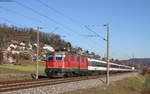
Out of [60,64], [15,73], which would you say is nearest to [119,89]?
[60,64]

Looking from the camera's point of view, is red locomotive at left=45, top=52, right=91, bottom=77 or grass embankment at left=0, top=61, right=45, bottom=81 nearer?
grass embankment at left=0, top=61, right=45, bottom=81

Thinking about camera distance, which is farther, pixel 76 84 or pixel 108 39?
pixel 108 39

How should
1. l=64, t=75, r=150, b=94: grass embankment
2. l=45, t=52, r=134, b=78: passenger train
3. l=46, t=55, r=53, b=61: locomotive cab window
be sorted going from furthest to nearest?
l=46, t=55, r=53, b=61: locomotive cab window → l=45, t=52, r=134, b=78: passenger train → l=64, t=75, r=150, b=94: grass embankment

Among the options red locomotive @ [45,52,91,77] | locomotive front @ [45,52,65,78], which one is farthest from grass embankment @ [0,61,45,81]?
red locomotive @ [45,52,91,77]

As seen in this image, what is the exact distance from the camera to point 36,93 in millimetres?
19125

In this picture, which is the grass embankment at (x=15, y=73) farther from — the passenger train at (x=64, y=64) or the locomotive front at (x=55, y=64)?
the passenger train at (x=64, y=64)

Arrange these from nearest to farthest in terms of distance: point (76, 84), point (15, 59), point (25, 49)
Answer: point (76, 84)
point (15, 59)
point (25, 49)

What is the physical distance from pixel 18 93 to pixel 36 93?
1.85 m

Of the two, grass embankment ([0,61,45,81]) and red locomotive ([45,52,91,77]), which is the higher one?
red locomotive ([45,52,91,77])

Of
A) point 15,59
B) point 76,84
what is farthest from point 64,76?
point 15,59

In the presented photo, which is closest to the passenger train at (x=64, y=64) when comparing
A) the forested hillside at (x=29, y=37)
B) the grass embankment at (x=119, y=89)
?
the forested hillside at (x=29, y=37)

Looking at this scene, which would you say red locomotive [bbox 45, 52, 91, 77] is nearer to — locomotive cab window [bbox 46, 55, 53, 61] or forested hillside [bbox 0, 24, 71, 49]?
locomotive cab window [bbox 46, 55, 53, 61]

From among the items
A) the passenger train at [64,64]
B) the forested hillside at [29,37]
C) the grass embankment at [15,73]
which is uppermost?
the forested hillside at [29,37]

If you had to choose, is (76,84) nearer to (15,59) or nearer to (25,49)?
(15,59)
